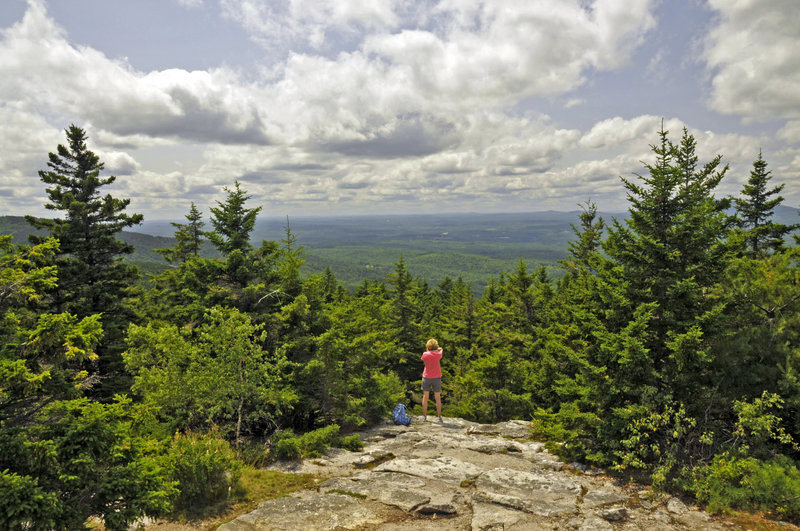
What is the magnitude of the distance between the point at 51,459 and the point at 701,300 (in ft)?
46.3

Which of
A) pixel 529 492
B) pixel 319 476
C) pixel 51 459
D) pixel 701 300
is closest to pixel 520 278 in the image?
pixel 701 300

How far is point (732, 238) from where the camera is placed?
10094 millimetres

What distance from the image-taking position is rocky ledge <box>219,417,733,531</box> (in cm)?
741

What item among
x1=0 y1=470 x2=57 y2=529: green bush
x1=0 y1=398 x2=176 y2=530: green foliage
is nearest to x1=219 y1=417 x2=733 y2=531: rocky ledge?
x1=0 y1=398 x2=176 y2=530: green foliage

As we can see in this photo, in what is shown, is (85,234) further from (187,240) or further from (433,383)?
(433,383)

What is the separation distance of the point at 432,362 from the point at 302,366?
4.87 m

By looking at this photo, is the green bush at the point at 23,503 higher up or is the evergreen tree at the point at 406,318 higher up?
the green bush at the point at 23,503

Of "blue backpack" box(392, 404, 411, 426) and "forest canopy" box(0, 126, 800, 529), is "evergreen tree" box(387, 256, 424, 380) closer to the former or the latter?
"forest canopy" box(0, 126, 800, 529)

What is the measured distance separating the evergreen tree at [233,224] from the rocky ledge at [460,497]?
8.90m

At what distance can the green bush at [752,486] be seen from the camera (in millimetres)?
7551

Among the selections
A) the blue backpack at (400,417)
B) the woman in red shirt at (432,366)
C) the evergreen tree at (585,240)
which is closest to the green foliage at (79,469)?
the woman in red shirt at (432,366)

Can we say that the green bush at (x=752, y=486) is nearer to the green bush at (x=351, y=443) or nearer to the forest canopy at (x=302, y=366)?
the forest canopy at (x=302, y=366)

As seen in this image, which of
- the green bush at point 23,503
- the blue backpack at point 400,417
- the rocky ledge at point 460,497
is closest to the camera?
the green bush at point 23,503

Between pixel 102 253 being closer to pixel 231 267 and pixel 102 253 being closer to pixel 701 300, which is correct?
pixel 231 267
